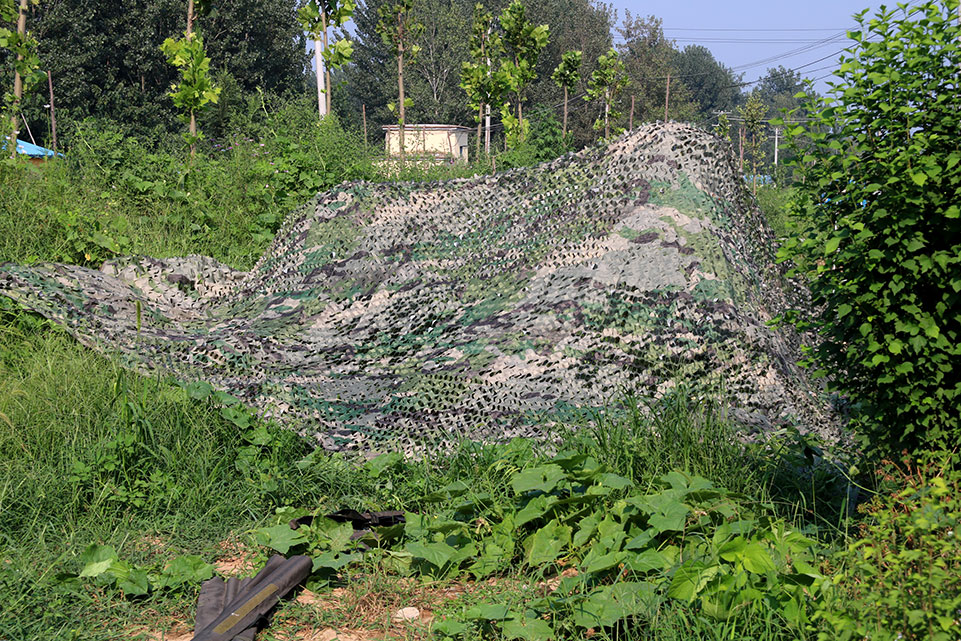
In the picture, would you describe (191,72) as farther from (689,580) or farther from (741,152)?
(741,152)

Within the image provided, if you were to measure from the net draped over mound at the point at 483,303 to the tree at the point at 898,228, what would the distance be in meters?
1.07

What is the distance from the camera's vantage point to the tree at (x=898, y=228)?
2.71 meters

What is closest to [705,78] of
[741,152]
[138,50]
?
[741,152]

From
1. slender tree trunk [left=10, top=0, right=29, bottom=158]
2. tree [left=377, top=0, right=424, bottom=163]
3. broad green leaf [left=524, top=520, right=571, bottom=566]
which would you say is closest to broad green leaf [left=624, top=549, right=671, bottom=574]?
broad green leaf [left=524, top=520, right=571, bottom=566]

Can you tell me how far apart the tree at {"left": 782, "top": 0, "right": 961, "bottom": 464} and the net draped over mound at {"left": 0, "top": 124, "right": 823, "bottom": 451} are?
1.07 m

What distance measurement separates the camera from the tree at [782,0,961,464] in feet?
8.91

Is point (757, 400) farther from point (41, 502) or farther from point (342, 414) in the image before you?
point (41, 502)

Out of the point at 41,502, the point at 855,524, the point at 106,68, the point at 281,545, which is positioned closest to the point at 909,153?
the point at 855,524

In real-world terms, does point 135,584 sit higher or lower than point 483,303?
lower

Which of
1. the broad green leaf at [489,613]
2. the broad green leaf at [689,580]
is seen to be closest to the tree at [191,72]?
the broad green leaf at [489,613]

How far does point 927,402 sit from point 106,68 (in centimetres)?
3690

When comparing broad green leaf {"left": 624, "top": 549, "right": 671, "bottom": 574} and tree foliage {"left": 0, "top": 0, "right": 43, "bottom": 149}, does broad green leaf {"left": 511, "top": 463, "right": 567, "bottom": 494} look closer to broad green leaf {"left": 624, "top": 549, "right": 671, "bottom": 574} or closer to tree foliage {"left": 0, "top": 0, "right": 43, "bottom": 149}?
broad green leaf {"left": 624, "top": 549, "right": 671, "bottom": 574}

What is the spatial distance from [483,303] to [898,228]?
104 inches

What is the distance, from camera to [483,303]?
16.3 feet
